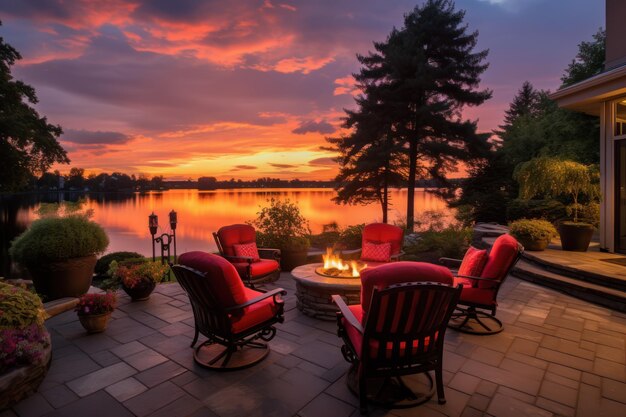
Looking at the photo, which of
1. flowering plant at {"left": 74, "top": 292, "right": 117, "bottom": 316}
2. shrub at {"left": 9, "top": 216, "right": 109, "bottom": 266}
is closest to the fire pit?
flowering plant at {"left": 74, "top": 292, "right": 117, "bottom": 316}

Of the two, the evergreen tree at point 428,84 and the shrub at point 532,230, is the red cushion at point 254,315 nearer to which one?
the shrub at point 532,230

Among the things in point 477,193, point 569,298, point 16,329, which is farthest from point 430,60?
point 16,329

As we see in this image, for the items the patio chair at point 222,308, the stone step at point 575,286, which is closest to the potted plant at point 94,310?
the patio chair at point 222,308

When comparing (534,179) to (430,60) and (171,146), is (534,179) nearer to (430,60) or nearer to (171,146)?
(430,60)

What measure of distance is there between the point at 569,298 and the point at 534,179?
11.7 feet

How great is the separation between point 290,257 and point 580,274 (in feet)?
18.2

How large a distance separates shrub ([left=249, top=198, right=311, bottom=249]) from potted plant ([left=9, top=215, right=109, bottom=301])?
3.46 m

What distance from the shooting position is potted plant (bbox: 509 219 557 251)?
752 centimetres

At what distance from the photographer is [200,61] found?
9.55 m

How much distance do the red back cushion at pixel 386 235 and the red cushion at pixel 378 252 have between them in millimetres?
139

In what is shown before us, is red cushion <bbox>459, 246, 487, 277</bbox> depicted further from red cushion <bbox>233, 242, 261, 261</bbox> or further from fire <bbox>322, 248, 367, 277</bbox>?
red cushion <bbox>233, 242, 261, 261</bbox>

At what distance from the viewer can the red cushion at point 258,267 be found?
5.76m

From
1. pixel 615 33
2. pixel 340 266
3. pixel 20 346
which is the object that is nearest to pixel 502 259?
pixel 340 266

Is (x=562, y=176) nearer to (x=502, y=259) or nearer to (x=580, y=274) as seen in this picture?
(x=580, y=274)
